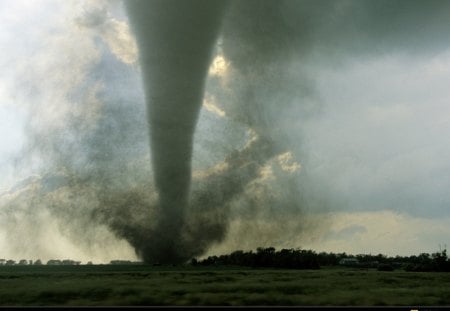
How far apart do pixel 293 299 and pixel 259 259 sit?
129 m

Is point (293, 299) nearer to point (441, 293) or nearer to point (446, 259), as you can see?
point (441, 293)

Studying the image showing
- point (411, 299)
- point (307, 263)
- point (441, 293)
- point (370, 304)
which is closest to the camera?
point (370, 304)

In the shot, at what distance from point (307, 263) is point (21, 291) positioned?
10798cm

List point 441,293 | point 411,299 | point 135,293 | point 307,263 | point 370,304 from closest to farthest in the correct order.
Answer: point 370,304, point 411,299, point 135,293, point 441,293, point 307,263

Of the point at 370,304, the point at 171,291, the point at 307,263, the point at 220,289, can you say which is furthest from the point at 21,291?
the point at 307,263

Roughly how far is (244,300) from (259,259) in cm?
13033

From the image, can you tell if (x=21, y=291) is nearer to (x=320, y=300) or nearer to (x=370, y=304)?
(x=320, y=300)

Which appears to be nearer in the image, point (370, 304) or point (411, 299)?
point (370, 304)

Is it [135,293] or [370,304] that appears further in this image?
[135,293]

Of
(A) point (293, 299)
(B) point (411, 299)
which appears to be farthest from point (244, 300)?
(B) point (411, 299)

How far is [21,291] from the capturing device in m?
45.3

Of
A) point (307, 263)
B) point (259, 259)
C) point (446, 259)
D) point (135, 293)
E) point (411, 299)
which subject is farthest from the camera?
point (259, 259)

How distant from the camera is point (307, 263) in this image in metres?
141

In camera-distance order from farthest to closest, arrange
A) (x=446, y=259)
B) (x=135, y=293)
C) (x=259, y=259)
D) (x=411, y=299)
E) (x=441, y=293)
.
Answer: (x=259, y=259) → (x=446, y=259) → (x=441, y=293) → (x=135, y=293) → (x=411, y=299)
